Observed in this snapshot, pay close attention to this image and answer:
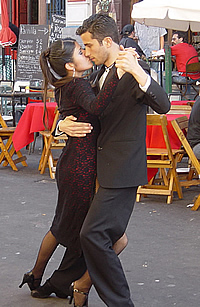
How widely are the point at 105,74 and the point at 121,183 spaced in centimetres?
64

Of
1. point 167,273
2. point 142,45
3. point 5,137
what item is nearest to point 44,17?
point 142,45

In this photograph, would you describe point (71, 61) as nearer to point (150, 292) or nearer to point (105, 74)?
point (105, 74)

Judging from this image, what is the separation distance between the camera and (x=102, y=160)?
11.1ft

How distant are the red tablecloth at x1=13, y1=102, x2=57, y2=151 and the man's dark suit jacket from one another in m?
5.59

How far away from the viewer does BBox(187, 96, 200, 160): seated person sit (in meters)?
6.63

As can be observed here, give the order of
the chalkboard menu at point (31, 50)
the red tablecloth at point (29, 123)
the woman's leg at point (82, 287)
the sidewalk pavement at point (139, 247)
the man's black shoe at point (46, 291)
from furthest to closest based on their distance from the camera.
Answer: the chalkboard menu at point (31, 50), the red tablecloth at point (29, 123), the sidewalk pavement at point (139, 247), the man's black shoe at point (46, 291), the woman's leg at point (82, 287)

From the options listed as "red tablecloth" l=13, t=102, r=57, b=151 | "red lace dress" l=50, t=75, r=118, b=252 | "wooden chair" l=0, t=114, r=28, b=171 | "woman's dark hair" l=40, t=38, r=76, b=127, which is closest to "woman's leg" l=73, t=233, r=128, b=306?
"red lace dress" l=50, t=75, r=118, b=252

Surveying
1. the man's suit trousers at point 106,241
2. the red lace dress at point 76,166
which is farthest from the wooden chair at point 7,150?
the man's suit trousers at point 106,241

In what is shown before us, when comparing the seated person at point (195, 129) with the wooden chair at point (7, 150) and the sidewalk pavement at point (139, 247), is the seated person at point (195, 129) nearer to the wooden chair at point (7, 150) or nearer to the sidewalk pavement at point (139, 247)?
the sidewalk pavement at point (139, 247)

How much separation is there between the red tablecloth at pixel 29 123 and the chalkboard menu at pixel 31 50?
423 centimetres

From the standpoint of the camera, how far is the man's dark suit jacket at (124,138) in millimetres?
3248

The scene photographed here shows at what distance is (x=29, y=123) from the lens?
9.02 meters

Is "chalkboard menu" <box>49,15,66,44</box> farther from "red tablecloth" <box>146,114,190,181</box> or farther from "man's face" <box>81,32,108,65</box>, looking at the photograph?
"man's face" <box>81,32,108,65</box>

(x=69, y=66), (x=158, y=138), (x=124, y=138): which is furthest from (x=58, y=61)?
(x=158, y=138)
